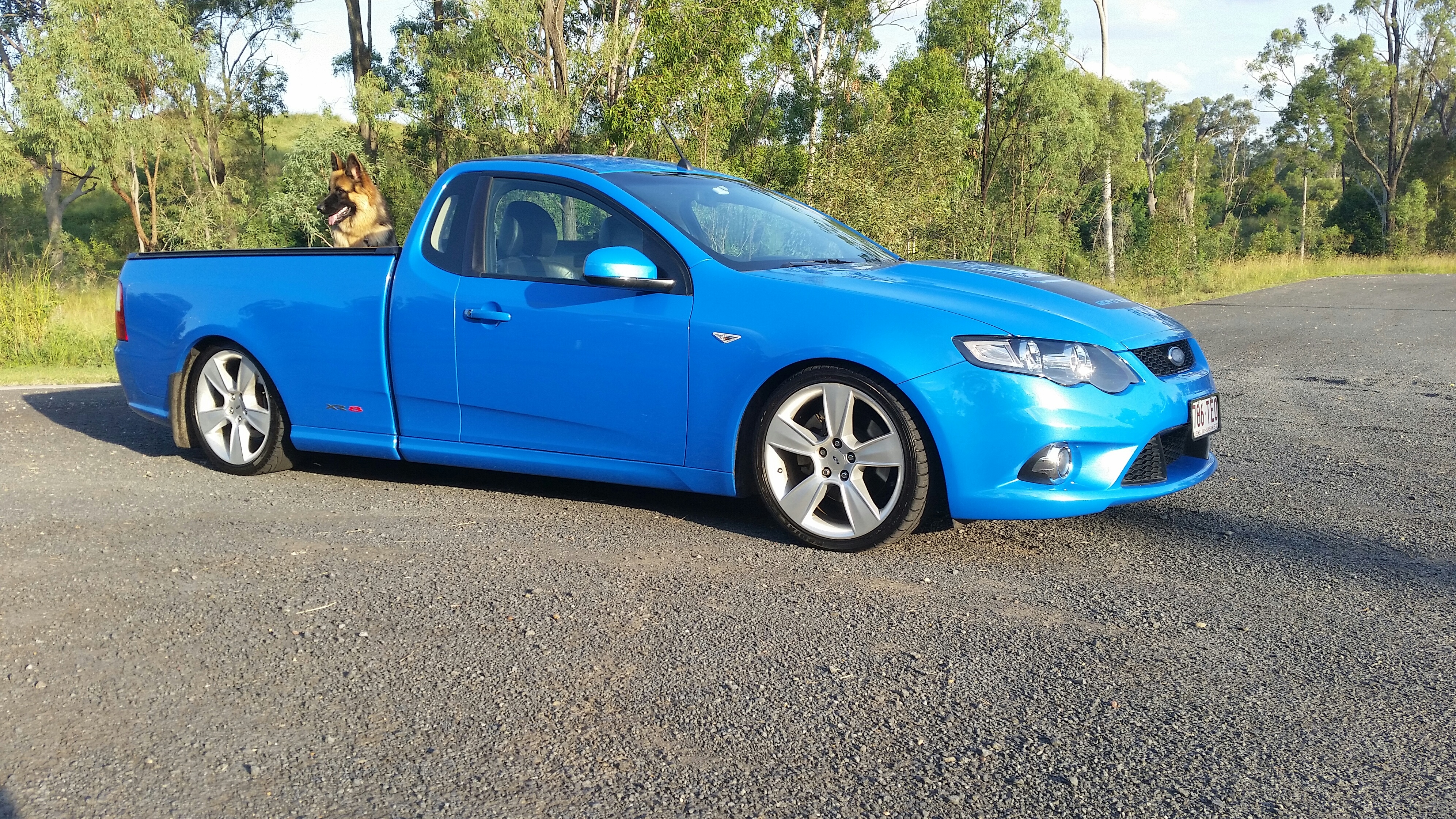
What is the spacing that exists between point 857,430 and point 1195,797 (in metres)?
2.21

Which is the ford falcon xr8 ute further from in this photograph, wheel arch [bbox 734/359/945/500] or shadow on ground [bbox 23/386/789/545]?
shadow on ground [bbox 23/386/789/545]

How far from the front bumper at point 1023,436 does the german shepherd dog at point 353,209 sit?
5164mm

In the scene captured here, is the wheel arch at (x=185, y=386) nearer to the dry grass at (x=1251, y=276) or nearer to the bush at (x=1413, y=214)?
the dry grass at (x=1251, y=276)

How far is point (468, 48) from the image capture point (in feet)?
95.6

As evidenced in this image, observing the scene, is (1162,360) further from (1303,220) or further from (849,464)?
(1303,220)

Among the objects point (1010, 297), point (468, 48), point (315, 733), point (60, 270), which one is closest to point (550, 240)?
point (1010, 297)

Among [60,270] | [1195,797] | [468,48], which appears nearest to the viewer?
[1195,797]

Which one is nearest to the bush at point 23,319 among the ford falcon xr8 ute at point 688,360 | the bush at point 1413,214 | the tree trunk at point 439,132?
the ford falcon xr8 ute at point 688,360

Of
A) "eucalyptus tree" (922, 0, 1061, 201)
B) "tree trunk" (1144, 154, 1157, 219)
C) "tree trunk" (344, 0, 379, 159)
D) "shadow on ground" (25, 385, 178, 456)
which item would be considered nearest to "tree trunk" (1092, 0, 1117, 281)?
"eucalyptus tree" (922, 0, 1061, 201)

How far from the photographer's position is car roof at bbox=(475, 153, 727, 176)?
5301mm

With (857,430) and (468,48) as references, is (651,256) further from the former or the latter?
(468,48)

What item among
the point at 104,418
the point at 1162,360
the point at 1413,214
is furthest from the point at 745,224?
the point at 1413,214

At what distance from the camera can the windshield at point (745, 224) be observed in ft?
15.9

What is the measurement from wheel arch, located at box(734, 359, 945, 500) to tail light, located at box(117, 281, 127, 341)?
3.87 meters
